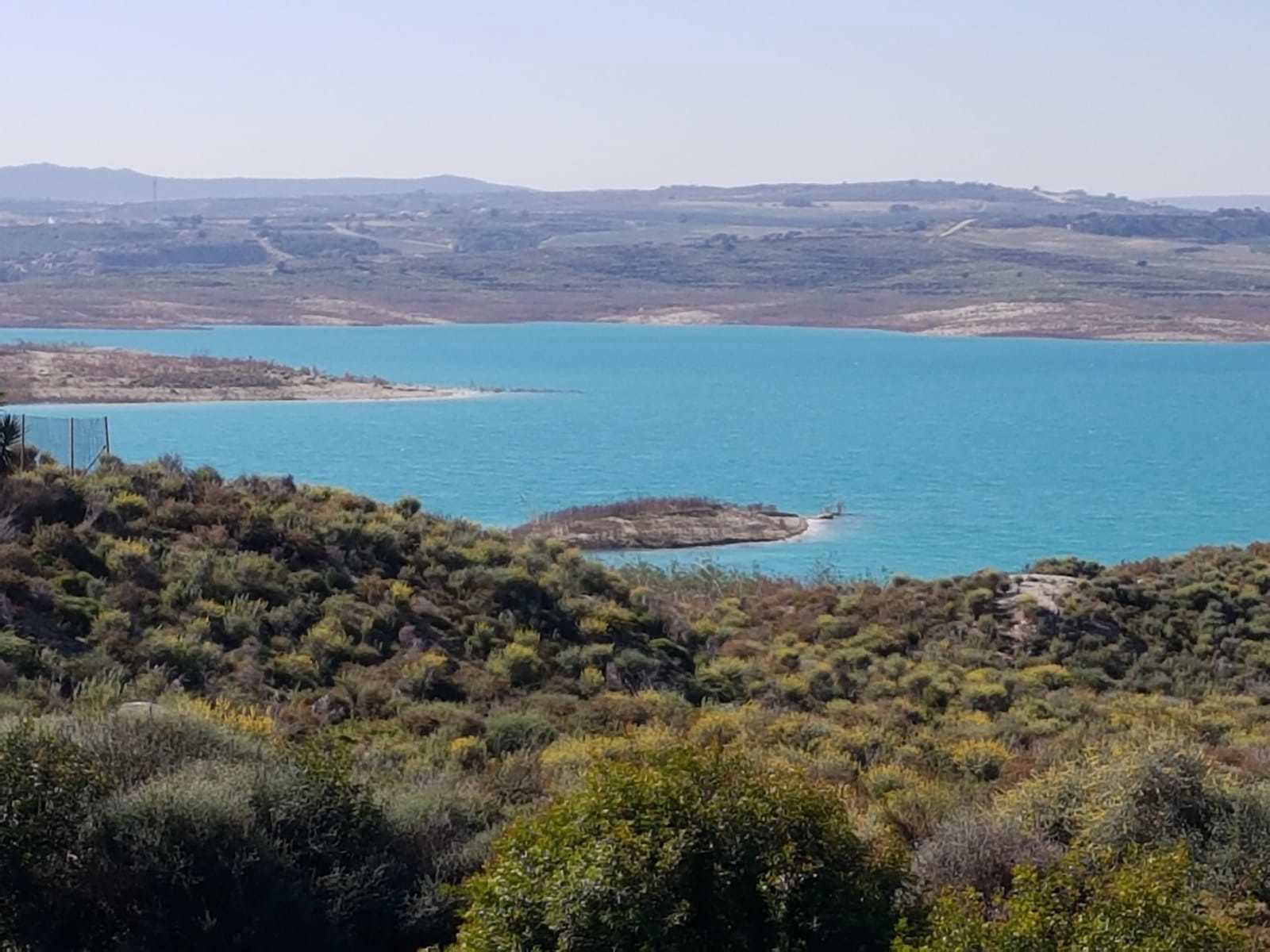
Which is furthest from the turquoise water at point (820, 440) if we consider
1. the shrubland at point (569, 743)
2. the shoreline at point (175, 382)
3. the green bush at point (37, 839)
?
the green bush at point (37, 839)

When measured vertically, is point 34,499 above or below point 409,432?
above

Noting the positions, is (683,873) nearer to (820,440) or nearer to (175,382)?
(820,440)

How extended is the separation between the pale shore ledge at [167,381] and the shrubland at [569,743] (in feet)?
170

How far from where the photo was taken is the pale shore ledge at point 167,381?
2876 inches

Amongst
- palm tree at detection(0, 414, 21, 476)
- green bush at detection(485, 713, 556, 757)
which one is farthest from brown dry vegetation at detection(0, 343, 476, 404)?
green bush at detection(485, 713, 556, 757)

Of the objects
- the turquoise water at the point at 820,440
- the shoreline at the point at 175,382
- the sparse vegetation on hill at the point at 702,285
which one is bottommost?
the turquoise water at the point at 820,440

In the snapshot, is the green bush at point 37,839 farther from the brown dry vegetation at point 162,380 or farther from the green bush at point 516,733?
the brown dry vegetation at point 162,380

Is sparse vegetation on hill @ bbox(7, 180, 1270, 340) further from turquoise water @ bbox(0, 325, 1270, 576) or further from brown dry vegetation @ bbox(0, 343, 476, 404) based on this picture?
brown dry vegetation @ bbox(0, 343, 476, 404)

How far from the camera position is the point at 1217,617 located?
23734 mm

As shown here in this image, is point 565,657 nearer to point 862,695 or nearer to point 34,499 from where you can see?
point 862,695

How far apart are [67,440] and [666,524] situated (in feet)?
80.3

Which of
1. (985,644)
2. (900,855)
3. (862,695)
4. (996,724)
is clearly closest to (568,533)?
(985,644)

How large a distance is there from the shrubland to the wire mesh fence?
2.54 ft

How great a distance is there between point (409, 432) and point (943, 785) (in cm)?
5831
